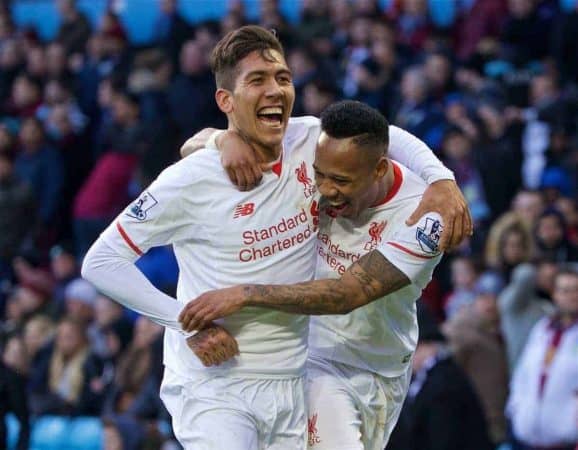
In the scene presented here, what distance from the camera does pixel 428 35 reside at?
46.5ft

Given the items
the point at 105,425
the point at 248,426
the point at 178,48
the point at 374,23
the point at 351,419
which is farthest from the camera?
the point at 178,48

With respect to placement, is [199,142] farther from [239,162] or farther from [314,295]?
[314,295]

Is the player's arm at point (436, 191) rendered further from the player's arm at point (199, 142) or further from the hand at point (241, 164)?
the player's arm at point (199, 142)

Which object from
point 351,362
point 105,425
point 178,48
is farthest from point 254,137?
point 178,48

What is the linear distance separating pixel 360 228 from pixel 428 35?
26.7 feet

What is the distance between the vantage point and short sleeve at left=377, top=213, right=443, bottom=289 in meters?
5.97

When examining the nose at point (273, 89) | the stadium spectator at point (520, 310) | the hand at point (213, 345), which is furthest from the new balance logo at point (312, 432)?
the stadium spectator at point (520, 310)

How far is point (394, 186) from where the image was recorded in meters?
6.31

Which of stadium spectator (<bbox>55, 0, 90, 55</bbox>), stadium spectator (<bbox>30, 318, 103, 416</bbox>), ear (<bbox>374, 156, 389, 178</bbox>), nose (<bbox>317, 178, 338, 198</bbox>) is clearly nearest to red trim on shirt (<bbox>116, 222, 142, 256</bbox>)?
nose (<bbox>317, 178, 338, 198</bbox>)

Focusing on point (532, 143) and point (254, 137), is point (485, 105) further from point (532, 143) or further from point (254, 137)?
point (254, 137)

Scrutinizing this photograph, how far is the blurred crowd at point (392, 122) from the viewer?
9.49 m

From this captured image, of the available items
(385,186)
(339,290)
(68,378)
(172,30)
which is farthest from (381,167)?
(172,30)

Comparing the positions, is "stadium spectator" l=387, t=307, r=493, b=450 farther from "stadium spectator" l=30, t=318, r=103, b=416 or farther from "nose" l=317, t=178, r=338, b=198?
"nose" l=317, t=178, r=338, b=198

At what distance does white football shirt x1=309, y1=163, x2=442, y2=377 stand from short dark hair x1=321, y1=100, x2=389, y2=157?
1.03ft
